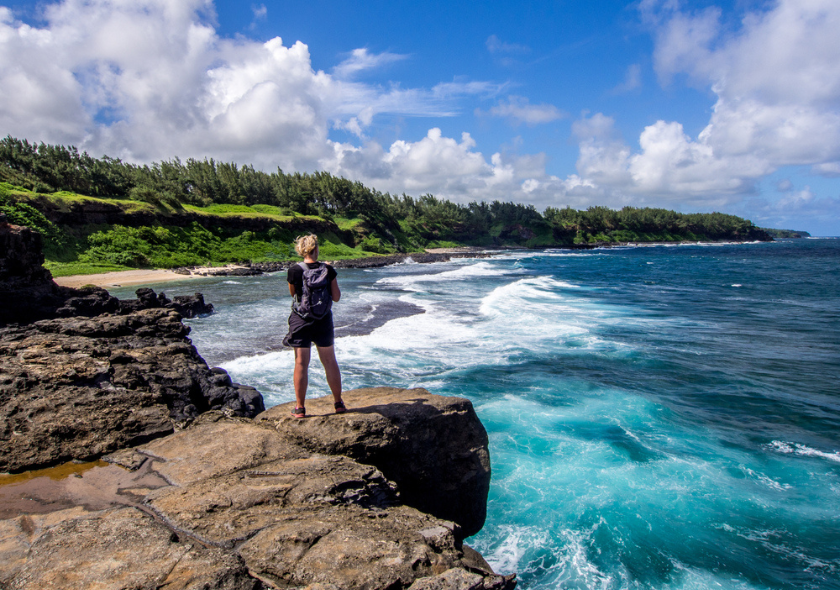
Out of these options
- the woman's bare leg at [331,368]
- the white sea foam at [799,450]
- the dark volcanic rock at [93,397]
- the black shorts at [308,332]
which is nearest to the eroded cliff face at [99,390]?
the dark volcanic rock at [93,397]

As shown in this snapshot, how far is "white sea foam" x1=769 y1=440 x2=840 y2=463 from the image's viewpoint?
873 cm

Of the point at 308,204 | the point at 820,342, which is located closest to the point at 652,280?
the point at 820,342

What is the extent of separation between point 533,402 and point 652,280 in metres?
35.2

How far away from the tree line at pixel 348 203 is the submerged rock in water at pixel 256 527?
2212 inches

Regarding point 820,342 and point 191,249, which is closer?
point 820,342

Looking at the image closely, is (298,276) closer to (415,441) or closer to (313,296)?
(313,296)

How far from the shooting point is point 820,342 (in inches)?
667

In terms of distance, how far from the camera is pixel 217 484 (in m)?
4.02

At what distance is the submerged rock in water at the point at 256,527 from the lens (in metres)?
2.80

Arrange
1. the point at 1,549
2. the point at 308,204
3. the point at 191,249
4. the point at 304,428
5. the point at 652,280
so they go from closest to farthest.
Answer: the point at 1,549 → the point at 304,428 → the point at 652,280 → the point at 191,249 → the point at 308,204

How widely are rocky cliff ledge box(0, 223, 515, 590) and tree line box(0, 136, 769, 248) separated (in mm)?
53708

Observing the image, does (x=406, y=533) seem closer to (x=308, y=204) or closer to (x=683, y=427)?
(x=683, y=427)

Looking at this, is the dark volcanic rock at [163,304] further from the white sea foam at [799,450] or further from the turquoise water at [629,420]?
the white sea foam at [799,450]

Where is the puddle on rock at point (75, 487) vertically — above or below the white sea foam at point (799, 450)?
above
